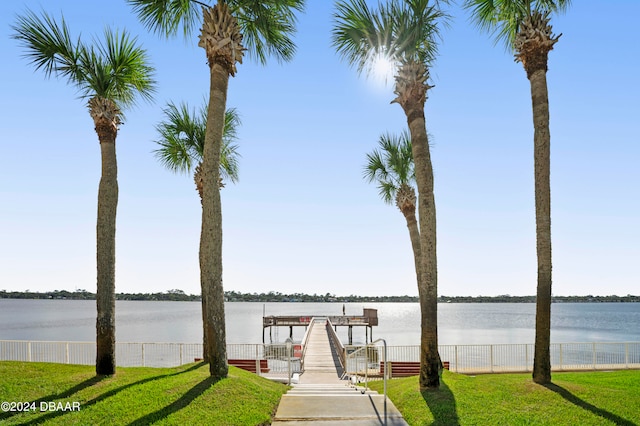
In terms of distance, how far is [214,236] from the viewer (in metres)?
11.8

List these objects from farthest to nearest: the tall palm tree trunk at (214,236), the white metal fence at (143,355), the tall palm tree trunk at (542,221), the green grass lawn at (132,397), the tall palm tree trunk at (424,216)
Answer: the white metal fence at (143,355)
the tall palm tree trunk at (214,236)
the tall palm tree trunk at (424,216)
the tall palm tree trunk at (542,221)
the green grass lawn at (132,397)

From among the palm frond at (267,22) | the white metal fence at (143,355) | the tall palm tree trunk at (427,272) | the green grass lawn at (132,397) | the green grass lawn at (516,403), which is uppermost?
the palm frond at (267,22)

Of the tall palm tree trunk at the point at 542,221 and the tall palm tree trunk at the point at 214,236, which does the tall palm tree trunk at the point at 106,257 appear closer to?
the tall palm tree trunk at the point at 214,236

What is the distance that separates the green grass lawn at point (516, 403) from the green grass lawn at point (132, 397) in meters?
2.92

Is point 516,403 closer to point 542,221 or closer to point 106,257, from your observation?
point 542,221

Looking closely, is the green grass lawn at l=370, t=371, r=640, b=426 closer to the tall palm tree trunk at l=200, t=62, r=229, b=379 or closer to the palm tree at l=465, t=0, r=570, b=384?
the palm tree at l=465, t=0, r=570, b=384

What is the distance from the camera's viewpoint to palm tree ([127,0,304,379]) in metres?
11.6

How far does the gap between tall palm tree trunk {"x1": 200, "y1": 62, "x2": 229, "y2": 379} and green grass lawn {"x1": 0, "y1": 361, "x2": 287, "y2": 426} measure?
67 cm

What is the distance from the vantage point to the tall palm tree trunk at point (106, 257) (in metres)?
12.2

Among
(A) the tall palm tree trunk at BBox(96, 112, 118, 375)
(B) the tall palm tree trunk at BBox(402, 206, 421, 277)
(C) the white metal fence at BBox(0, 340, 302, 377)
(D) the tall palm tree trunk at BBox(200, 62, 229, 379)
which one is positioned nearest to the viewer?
(D) the tall palm tree trunk at BBox(200, 62, 229, 379)

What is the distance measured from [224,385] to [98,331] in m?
4.16

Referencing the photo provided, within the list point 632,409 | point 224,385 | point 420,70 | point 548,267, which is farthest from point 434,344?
point 420,70

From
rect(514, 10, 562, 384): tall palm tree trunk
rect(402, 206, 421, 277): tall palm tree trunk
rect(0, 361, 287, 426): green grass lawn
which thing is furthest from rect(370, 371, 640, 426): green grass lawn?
rect(402, 206, 421, 277): tall palm tree trunk

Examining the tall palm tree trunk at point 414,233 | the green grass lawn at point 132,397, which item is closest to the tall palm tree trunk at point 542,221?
the tall palm tree trunk at point 414,233
